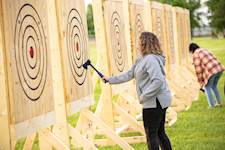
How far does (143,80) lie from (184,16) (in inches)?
547

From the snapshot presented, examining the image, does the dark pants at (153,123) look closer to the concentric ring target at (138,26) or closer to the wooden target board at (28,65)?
the wooden target board at (28,65)

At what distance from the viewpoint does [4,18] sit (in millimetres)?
5594

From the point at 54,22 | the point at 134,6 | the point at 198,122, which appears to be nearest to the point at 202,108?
the point at 198,122

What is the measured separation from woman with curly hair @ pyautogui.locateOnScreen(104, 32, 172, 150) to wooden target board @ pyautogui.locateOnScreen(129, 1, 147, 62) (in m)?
2.96

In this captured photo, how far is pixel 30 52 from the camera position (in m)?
6.29

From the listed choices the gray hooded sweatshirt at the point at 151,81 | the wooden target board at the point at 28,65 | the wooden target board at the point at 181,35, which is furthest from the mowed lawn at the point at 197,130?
the wooden target board at the point at 181,35

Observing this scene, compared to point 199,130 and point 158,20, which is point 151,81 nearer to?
point 199,130

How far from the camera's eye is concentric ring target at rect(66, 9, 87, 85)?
7.57 metres

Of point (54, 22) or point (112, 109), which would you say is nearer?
point (54, 22)

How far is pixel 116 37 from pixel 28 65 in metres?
3.88

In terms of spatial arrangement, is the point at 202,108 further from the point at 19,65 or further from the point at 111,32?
the point at 19,65

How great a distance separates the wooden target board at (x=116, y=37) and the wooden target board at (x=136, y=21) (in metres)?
0.32

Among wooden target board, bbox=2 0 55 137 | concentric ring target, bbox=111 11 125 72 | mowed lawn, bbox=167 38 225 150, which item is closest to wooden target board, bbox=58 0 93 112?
wooden target board, bbox=2 0 55 137

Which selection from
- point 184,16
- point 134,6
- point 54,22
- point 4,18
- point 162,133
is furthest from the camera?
point 184,16
